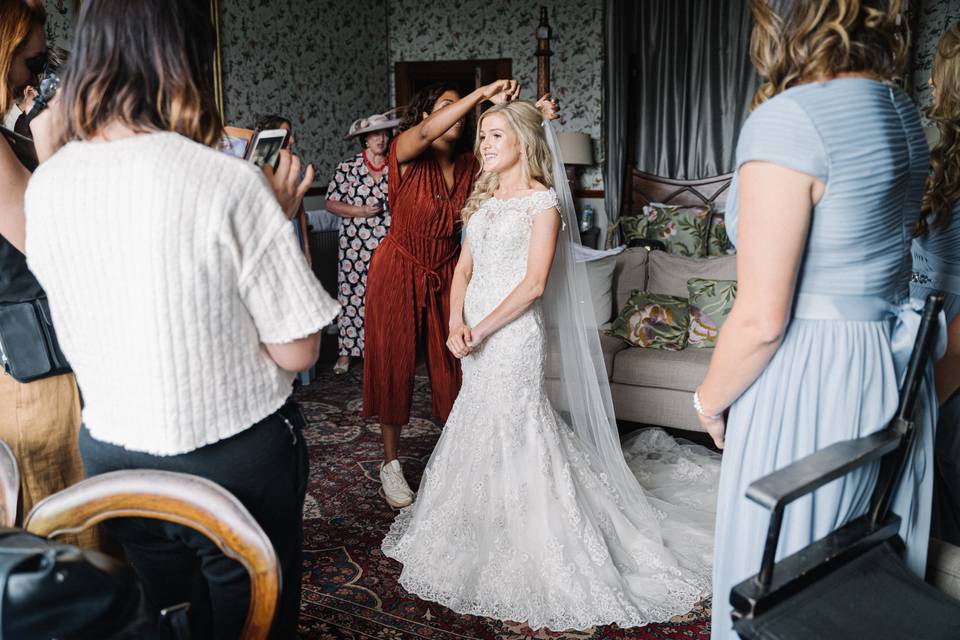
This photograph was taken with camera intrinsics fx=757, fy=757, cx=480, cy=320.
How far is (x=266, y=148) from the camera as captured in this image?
1.27 metres

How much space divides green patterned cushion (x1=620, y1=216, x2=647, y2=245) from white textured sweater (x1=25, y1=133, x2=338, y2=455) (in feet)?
14.5

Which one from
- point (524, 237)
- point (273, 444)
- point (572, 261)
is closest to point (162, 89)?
point (273, 444)

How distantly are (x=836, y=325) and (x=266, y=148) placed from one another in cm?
100

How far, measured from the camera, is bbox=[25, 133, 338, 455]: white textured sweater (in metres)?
1.03

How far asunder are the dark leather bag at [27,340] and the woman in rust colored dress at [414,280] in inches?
64.8

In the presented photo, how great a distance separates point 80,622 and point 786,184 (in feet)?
3.51

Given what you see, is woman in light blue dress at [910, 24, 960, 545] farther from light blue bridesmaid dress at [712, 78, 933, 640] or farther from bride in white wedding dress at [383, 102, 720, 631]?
bride in white wedding dress at [383, 102, 720, 631]

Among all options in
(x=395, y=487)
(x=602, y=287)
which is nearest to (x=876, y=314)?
(x=395, y=487)

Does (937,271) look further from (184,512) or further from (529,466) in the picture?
(184,512)

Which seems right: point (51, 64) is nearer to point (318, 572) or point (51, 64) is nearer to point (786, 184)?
point (786, 184)

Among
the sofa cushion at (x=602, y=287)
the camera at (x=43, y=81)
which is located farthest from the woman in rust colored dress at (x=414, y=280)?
the camera at (x=43, y=81)

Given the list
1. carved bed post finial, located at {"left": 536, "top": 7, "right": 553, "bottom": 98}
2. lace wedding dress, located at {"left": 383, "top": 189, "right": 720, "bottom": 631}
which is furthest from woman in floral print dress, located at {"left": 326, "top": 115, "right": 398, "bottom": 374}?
lace wedding dress, located at {"left": 383, "top": 189, "right": 720, "bottom": 631}

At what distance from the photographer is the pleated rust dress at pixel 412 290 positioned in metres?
3.01

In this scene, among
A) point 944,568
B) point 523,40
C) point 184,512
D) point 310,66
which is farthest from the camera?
point 523,40
